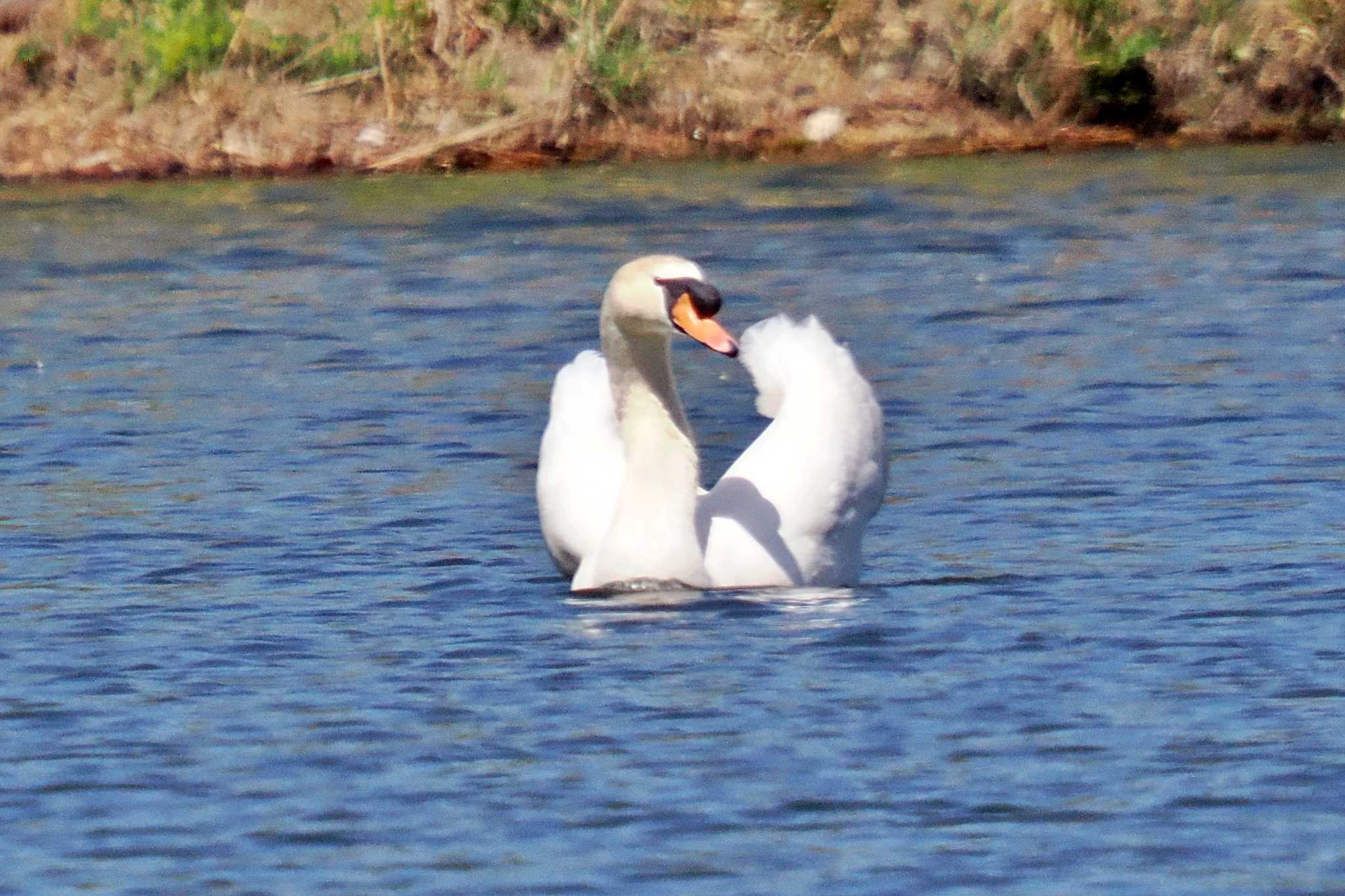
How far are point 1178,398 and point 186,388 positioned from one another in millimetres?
4677

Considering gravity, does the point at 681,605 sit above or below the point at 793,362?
below

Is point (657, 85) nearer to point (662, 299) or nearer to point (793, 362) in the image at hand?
point (793, 362)

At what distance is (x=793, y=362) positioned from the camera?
9430mm

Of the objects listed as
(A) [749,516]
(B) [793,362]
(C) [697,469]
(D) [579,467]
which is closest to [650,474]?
(C) [697,469]

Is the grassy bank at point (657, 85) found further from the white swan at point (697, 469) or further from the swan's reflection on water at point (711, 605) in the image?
the swan's reflection on water at point (711, 605)

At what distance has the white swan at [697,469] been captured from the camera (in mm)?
8820

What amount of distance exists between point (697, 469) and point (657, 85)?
14824 mm

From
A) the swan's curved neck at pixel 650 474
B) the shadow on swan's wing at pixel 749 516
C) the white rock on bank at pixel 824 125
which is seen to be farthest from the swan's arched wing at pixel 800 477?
the white rock on bank at pixel 824 125

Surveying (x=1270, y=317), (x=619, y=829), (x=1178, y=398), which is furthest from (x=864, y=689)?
(x=1270, y=317)

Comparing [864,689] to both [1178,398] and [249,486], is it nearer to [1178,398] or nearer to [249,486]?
[249,486]

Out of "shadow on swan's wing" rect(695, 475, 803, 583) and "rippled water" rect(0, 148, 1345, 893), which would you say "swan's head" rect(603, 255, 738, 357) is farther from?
"rippled water" rect(0, 148, 1345, 893)

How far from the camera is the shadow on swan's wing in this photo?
8.88 m

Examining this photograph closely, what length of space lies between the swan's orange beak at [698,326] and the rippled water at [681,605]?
0.84m

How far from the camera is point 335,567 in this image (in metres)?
9.69
